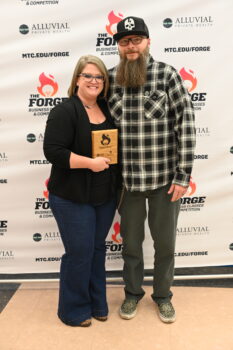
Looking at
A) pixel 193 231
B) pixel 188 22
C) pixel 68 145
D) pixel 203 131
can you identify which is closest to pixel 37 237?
→ pixel 68 145

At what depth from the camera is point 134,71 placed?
1750 mm

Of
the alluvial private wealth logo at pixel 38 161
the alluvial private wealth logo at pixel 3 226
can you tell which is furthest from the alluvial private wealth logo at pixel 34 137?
the alluvial private wealth logo at pixel 3 226

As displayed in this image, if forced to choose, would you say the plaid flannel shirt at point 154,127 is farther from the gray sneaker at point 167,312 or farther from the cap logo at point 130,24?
Result: the gray sneaker at point 167,312

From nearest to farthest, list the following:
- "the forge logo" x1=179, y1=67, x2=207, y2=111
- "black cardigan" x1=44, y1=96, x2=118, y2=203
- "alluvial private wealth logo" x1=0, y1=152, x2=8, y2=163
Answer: "black cardigan" x1=44, y1=96, x2=118, y2=203, "the forge logo" x1=179, y1=67, x2=207, y2=111, "alluvial private wealth logo" x1=0, y1=152, x2=8, y2=163

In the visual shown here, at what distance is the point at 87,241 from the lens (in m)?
1.88

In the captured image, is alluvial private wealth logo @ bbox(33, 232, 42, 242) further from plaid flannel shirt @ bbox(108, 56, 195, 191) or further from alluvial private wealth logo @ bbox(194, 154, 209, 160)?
alluvial private wealth logo @ bbox(194, 154, 209, 160)

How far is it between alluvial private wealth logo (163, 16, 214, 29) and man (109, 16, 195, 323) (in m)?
0.40

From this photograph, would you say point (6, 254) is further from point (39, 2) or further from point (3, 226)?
point (39, 2)

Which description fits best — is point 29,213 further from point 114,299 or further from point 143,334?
point 143,334

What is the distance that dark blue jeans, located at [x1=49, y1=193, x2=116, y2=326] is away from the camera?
1.85m

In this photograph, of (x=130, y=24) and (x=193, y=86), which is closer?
(x=130, y=24)

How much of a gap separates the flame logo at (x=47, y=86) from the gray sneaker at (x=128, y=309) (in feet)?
4.62

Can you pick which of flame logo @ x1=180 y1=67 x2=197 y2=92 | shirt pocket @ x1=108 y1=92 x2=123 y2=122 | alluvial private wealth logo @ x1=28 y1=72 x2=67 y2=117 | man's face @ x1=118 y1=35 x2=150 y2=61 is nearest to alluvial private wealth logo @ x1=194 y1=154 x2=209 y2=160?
flame logo @ x1=180 y1=67 x2=197 y2=92

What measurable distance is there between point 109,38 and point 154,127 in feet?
2.33
